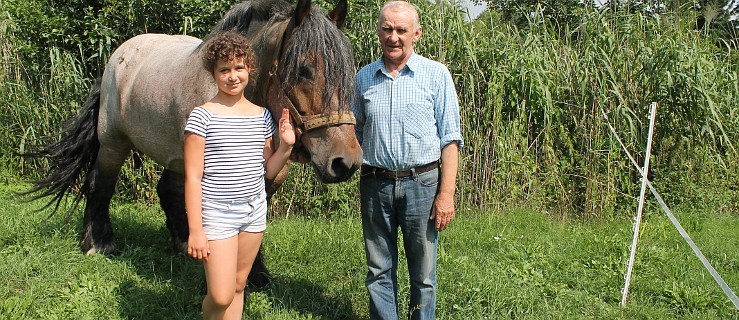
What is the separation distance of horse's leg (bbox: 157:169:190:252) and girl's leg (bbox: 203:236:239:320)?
2110 mm

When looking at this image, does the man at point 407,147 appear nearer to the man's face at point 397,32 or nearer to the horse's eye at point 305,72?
the man's face at point 397,32

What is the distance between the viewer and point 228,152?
2.68 meters

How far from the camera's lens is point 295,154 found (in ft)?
10.7

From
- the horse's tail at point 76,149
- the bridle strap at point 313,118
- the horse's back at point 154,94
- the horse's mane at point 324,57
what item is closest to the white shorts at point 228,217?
the bridle strap at point 313,118

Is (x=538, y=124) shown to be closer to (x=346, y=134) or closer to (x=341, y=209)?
(x=341, y=209)

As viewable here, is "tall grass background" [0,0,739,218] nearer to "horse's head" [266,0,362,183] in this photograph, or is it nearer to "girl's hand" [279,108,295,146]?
"horse's head" [266,0,362,183]

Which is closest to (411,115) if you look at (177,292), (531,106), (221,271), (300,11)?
(300,11)

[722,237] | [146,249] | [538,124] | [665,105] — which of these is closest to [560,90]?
[538,124]

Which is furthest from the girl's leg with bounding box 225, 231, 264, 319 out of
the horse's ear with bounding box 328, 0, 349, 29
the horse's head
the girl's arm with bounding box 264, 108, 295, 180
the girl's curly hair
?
the horse's ear with bounding box 328, 0, 349, 29

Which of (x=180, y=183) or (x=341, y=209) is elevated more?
(x=180, y=183)

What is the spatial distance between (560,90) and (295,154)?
416 centimetres

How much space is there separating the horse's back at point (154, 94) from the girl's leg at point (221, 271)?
128 cm

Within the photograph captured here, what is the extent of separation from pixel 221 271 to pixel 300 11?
54.6 inches

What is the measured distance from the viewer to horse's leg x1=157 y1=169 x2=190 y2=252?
475cm
